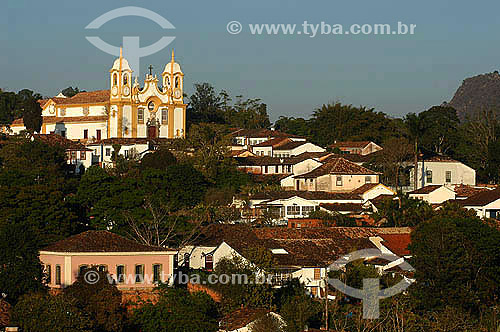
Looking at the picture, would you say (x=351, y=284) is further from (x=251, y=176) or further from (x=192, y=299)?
(x=251, y=176)

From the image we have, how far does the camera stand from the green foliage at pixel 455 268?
32719 millimetres

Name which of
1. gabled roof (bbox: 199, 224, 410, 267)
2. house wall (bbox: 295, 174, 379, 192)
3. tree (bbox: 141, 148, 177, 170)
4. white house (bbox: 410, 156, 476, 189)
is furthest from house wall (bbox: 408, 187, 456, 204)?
tree (bbox: 141, 148, 177, 170)

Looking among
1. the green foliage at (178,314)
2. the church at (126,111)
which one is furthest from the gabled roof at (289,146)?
the green foliage at (178,314)

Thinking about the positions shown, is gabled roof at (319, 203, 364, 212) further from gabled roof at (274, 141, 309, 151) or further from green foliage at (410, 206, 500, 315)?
gabled roof at (274, 141, 309, 151)

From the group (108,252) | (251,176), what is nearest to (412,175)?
(251,176)

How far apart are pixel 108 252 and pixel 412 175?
3573 centimetres

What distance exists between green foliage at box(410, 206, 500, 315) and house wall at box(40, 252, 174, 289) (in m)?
8.80

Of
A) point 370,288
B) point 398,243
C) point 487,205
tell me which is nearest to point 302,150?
point 487,205

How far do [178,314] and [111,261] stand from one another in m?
3.55

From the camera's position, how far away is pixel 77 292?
29875 mm

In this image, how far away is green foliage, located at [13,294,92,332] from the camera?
1057 inches

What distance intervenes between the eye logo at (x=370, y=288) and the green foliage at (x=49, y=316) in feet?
29.8

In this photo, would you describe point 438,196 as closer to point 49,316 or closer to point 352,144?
point 352,144

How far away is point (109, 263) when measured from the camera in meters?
31.7
